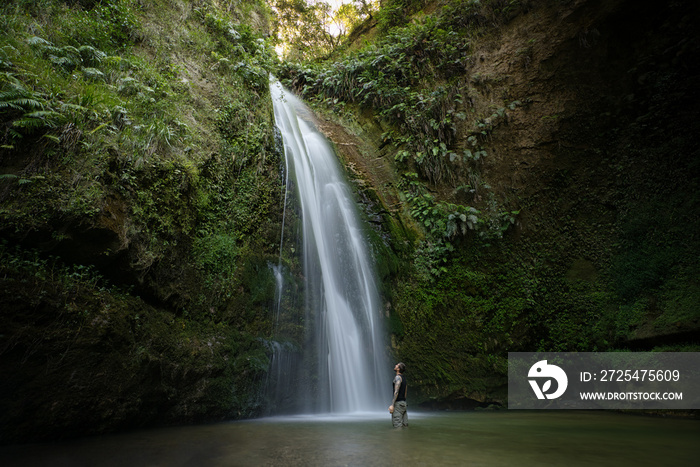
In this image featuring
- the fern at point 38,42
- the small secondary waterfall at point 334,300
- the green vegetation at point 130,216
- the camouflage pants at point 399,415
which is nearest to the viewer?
the green vegetation at point 130,216

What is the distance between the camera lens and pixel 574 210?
8.94 m

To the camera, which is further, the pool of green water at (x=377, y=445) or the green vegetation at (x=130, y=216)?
the green vegetation at (x=130, y=216)

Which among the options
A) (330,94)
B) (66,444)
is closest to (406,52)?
(330,94)

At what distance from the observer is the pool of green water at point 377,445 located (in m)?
3.24

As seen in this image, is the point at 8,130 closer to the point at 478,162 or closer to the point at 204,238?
the point at 204,238

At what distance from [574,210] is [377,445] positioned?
316 inches

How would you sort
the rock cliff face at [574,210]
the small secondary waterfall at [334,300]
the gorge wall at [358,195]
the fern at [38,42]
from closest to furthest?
the gorge wall at [358,195] < the fern at [38,42] < the small secondary waterfall at [334,300] < the rock cliff face at [574,210]

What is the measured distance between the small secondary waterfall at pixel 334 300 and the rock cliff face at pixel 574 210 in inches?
30.5

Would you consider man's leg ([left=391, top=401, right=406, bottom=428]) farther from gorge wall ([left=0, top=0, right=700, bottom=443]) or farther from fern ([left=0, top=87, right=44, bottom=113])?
fern ([left=0, top=87, right=44, bottom=113])

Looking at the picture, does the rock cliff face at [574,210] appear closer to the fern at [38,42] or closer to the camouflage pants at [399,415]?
the camouflage pants at [399,415]

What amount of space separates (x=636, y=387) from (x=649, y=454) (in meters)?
4.68

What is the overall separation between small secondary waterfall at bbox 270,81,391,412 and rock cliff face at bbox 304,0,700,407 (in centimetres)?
77

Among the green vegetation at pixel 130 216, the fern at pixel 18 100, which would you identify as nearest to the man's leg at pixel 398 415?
the green vegetation at pixel 130 216

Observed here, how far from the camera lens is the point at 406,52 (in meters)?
12.4
